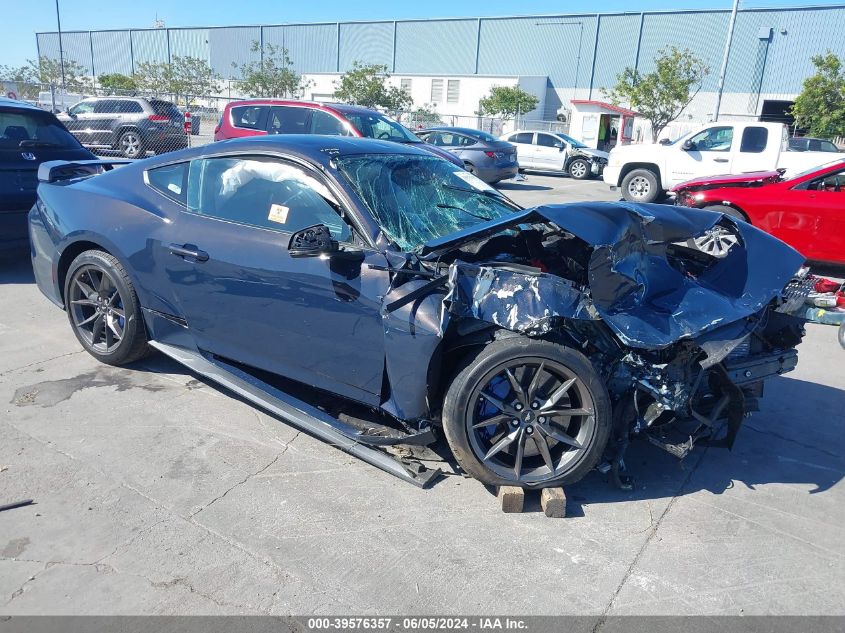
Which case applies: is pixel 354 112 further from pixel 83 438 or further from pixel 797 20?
pixel 797 20

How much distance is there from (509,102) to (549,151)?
65.1 feet

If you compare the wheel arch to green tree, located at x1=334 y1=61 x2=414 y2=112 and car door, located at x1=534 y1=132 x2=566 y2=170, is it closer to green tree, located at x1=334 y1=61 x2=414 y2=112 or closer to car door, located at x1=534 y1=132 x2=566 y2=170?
car door, located at x1=534 y1=132 x2=566 y2=170

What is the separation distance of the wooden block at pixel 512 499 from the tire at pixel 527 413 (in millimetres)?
42

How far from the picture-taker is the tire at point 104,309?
174 inches

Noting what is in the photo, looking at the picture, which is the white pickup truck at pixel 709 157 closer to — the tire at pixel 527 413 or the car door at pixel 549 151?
the car door at pixel 549 151

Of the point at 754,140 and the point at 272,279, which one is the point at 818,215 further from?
the point at 272,279

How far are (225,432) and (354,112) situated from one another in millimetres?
9214

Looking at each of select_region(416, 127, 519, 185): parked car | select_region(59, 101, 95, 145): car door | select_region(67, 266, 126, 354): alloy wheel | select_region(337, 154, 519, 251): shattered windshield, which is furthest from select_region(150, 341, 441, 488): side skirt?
select_region(59, 101, 95, 145): car door

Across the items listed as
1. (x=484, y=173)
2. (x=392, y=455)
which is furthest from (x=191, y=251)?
(x=484, y=173)

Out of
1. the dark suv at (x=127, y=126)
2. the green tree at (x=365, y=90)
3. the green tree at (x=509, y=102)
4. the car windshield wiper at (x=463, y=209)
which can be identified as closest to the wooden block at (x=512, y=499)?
the car windshield wiper at (x=463, y=209)

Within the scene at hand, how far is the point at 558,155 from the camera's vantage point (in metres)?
22.3

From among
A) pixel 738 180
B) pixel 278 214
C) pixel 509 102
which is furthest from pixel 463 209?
pixel 509 102

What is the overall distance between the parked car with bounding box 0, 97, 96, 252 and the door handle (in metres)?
3.75

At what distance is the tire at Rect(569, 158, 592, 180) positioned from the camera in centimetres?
2194
